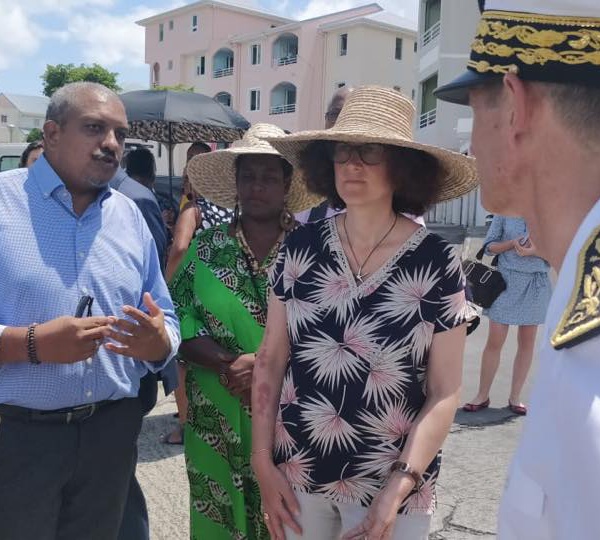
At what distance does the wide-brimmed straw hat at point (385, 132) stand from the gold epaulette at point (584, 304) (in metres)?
1.38

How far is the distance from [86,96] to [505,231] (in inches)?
144

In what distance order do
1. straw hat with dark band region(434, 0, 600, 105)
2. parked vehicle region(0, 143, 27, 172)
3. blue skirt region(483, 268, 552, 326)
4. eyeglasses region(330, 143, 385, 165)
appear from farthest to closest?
parked vehicle region(0, 143, 27, 172) → blue skirt region(483, 268, 552, 326) → eyeglasses region(330, 143, 385, 165) → straw hat with dark band region(434, 0, 600, 105)

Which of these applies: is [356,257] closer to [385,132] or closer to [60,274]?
[385,132]

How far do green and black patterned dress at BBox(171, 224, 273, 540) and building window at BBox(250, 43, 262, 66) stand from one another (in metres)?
43.6

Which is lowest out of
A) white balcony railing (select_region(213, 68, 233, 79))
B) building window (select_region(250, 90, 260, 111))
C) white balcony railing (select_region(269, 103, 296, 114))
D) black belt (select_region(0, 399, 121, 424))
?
black belt (select_region(0, 399, 121, 424))

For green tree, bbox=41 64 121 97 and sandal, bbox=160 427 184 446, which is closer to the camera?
sandal, bbox=160 427 184 446

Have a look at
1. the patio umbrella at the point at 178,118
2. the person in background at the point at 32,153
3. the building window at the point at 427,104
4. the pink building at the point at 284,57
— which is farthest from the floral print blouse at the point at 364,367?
the pink building at the point at 284,57

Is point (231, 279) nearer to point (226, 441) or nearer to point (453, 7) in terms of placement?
point (226, 441)

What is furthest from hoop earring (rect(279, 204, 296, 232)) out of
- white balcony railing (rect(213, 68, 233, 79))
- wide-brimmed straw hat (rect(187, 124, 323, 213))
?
white balcony railing (rect(213, 68, 233, 79))

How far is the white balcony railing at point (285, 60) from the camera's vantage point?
41769 millimetres

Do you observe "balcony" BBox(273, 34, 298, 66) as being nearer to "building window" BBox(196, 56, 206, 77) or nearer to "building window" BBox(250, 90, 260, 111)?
"building window" BBox(250, 90, 260, 111)

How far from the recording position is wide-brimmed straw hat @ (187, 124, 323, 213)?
292 cm

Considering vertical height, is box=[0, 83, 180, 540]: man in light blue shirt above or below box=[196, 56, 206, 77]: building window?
below

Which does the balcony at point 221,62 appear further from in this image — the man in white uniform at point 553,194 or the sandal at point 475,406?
the man in white uniform at point 553,194
